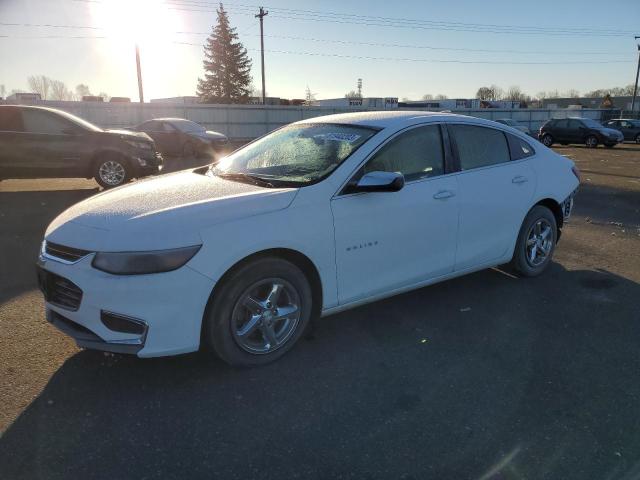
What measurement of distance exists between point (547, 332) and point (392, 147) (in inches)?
71.9

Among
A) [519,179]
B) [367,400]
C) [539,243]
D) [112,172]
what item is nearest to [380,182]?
[367,400]

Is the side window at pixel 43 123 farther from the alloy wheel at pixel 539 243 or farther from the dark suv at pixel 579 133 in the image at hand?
the dark suv at pixel 579 133

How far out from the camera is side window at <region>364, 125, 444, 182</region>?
3.85m

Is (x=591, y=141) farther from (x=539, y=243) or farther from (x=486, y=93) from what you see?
(x=486, y=93)

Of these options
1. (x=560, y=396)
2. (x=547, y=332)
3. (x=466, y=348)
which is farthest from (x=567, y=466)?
(x=547, y=332)

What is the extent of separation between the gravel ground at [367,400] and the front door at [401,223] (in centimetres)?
44

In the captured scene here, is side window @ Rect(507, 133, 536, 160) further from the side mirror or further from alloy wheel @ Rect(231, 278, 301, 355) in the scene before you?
alloy wheel @ Rect(231, 278, 301, 355)

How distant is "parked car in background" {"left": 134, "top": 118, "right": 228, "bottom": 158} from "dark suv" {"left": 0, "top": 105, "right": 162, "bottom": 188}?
30.9 ft

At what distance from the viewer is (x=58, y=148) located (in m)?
9.81

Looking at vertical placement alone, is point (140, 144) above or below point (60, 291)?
above

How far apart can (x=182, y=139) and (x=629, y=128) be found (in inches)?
1023

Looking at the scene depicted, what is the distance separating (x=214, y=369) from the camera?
3359 millimetres

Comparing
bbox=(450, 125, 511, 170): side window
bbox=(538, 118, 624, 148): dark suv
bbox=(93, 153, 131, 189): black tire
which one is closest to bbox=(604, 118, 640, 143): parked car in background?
bbox=(538, 118, 624, 148): dark suv

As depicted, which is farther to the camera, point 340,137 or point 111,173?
point 111,173
